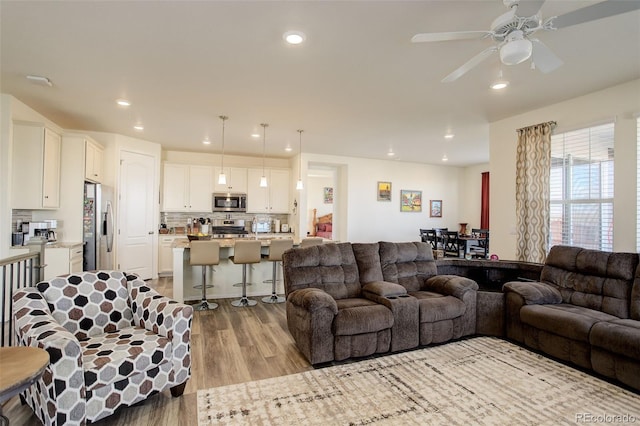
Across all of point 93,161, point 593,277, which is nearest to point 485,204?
point 593,277

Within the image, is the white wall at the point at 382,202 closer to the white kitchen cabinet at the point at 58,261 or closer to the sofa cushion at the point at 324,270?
the sofa cushion at the point at 324,270

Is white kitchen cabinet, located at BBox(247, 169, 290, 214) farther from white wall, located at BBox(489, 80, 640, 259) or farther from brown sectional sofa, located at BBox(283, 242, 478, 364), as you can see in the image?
white wall, located at BBox(489, 80, 640, 259)

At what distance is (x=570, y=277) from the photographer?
3.34 meters

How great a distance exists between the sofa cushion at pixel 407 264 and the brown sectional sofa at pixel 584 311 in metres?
0.89

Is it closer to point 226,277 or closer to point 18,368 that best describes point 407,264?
point 226,277

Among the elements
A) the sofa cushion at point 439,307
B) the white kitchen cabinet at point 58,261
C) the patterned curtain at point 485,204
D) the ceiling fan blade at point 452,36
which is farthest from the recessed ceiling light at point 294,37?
the patterned curtain at point 485,204

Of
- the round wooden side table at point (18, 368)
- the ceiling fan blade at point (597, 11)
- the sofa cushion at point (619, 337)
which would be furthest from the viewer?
the sofa cushion at point (619, 337)

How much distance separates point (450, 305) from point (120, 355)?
2.91 metres

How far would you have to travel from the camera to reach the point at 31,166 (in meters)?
3.98

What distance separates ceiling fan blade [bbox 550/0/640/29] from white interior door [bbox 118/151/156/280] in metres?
6.33

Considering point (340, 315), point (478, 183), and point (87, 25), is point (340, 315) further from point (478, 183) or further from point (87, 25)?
point (478, 183)

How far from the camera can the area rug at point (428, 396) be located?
2.08m

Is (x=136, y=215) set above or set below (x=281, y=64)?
below

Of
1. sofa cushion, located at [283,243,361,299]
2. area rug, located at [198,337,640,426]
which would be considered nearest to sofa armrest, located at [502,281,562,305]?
area rug, located at [198,337,640,426]
